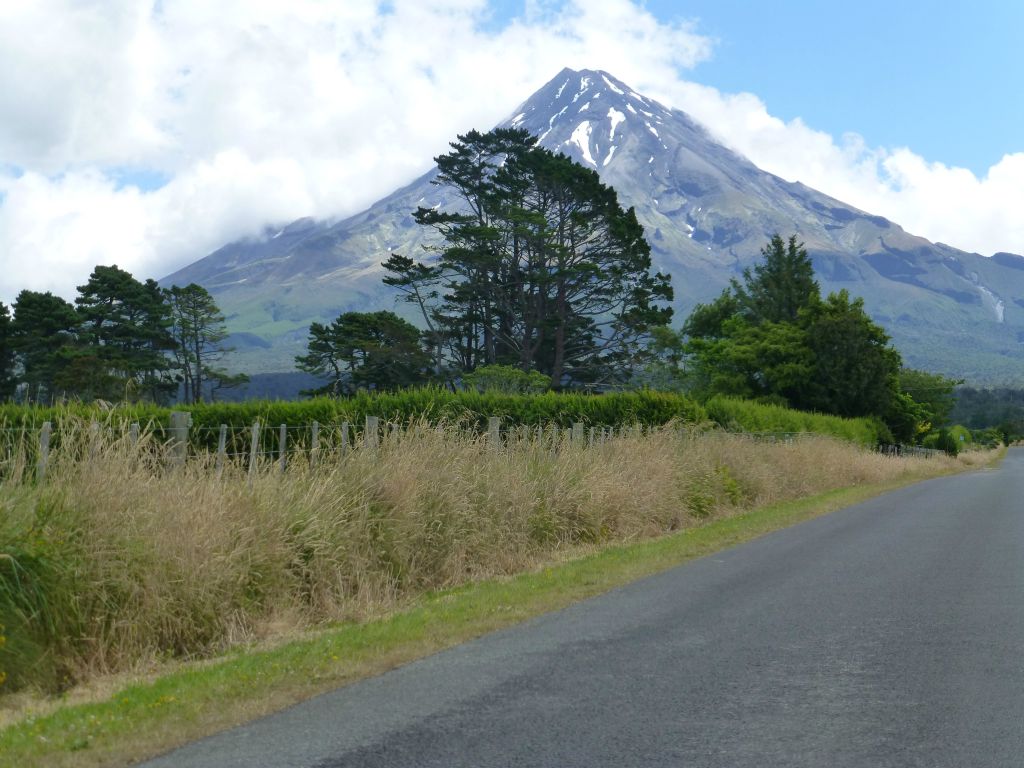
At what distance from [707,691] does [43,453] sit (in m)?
6.35

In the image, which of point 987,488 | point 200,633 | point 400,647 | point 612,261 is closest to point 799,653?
point 400,647

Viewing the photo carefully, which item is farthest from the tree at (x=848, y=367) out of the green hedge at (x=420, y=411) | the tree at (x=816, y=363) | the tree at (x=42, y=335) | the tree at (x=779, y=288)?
the tree at (x=42, y=335)

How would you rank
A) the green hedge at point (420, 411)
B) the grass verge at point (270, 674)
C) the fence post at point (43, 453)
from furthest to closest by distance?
the green hedge at point (420, 411) → the fence post at point (43, 453) → the grass verge at point (270, 674)

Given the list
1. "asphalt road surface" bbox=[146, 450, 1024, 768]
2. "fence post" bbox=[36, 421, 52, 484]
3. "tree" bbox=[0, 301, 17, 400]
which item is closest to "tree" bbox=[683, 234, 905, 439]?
"tree" bbox=[0, 301, 17, 400]

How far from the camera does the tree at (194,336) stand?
7012cm

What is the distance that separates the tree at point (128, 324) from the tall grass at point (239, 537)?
160 feet

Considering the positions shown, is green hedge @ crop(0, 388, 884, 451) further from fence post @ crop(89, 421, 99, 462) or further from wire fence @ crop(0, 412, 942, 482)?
fence post @ crop(89, 421, 99, 462)

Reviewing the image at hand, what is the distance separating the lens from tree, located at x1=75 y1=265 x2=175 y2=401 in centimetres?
6053

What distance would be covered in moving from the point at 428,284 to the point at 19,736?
54432 millimetres

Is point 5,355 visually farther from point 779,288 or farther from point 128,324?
point 779,288

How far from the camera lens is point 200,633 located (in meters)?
8.55

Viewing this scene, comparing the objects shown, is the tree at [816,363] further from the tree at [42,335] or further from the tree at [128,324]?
the tree at [42,335]

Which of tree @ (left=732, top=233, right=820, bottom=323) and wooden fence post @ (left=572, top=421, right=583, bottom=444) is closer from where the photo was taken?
wooden fence post @ (left=572, top=421, right=583, bottom=444)

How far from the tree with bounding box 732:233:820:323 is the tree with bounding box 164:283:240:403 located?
122 feet
